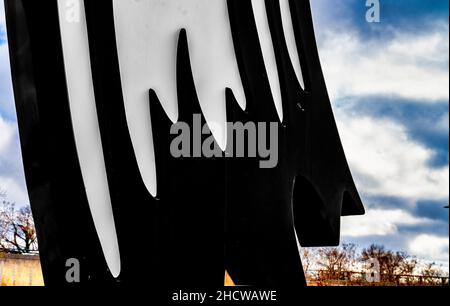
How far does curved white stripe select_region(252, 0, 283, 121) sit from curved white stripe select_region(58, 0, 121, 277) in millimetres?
2116

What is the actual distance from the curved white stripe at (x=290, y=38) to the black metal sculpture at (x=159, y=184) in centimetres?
105

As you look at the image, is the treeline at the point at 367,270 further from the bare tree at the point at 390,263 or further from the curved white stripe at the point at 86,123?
the curved white stripe at the point at 86,123

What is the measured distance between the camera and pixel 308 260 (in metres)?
16.4

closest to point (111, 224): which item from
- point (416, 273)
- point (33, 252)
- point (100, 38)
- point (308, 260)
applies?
point (100, 38)

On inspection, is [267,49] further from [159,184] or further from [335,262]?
[335,262]

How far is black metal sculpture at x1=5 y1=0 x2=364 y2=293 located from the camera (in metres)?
4.92

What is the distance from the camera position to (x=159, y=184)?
523 centimetres

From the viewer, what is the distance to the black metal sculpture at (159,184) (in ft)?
16.1

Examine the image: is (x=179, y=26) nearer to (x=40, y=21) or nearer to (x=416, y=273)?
(x=40, y=21)

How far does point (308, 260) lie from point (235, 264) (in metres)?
10.9

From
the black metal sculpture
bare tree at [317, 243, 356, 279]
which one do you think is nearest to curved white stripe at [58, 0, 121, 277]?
the black metal sculpture

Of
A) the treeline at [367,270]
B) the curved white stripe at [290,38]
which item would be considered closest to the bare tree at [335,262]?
the treeline at [367,270]

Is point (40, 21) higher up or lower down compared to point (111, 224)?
higher up

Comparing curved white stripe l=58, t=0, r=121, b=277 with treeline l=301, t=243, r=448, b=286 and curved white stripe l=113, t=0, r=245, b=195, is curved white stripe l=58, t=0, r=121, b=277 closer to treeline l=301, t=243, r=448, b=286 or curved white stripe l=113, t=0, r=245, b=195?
curved white stripe l=113, t=0, r=245, b=195
